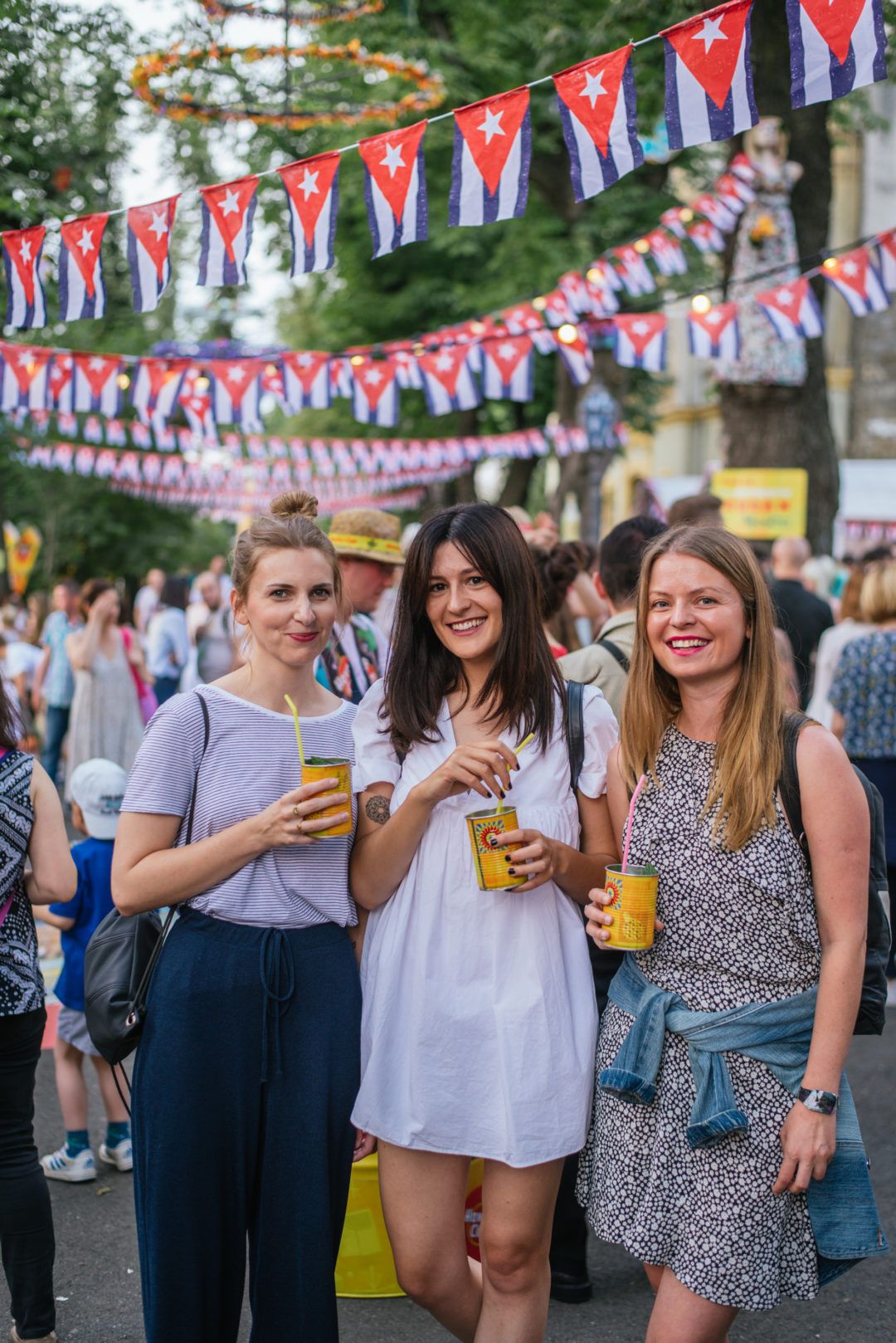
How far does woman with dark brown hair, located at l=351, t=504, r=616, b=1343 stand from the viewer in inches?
105

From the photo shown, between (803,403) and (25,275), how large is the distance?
26.2 ft

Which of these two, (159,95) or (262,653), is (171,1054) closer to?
(262,653)

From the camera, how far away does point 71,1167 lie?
450 cm

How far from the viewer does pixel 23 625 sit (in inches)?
733

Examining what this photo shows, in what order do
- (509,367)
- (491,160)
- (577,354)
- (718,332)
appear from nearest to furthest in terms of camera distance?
1. (491,160)
2. (718,332)
3. (577,354)
4. (509,367)

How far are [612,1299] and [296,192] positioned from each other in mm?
4462

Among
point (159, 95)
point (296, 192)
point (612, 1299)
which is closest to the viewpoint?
point (612, 1299)

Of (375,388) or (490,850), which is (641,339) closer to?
(375,388)

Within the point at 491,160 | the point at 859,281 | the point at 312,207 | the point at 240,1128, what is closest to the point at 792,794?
the point at 240,1128

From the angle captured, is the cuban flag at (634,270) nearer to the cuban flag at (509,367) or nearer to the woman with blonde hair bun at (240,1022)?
the cuban flag at (509,367)

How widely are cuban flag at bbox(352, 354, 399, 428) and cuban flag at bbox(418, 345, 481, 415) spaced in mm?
320

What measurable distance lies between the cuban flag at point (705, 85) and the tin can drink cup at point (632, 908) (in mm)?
2850

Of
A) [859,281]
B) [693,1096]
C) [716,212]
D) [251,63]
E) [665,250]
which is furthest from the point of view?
[251,63]

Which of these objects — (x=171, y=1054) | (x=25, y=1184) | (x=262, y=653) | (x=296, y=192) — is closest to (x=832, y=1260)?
(x=171, y=1054)
